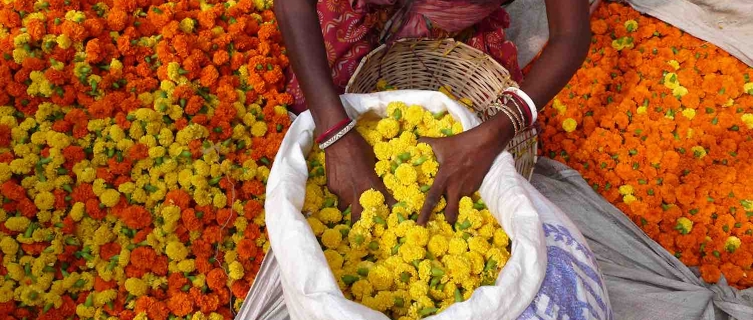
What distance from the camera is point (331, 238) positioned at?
161 cm

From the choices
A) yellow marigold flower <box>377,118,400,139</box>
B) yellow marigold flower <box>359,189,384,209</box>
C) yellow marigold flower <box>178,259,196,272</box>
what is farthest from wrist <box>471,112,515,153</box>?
yellow marigold flower <box>178,259,196,272</box>

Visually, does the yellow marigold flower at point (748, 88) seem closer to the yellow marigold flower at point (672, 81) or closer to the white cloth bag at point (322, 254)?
the yellow marigold flower at point (672, 81)

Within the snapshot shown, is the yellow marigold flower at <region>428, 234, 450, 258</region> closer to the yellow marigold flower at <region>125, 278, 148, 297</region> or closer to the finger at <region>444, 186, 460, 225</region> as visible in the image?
the finger at <region>444, 186, 460, 225</region>

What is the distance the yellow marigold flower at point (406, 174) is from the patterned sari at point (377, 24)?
2.29 ft

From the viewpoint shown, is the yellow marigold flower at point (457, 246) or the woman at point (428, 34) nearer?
the yellow marigold flower at point (457, 246)

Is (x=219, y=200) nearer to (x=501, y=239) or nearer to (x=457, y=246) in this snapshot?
(x=457, y=246)

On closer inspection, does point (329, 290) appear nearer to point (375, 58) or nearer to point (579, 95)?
point (375, 58)

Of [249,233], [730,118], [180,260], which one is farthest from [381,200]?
[730,118]

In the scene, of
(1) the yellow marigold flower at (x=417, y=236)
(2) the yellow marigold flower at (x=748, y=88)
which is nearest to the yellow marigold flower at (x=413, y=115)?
(1) the yellow marigold flower at (x=417, y=236)

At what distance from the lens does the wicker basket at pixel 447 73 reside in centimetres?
222

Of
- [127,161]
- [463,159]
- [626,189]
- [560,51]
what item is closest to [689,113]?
[626,189]

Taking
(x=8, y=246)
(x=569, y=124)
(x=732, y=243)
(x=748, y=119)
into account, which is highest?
(x=8, y=246)

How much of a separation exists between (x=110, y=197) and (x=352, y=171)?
807 mm

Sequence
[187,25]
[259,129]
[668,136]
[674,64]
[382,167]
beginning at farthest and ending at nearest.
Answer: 1. [674,64]
2. [668,136]
3. [187,25]
4. [259,129]
5. [382,167]
